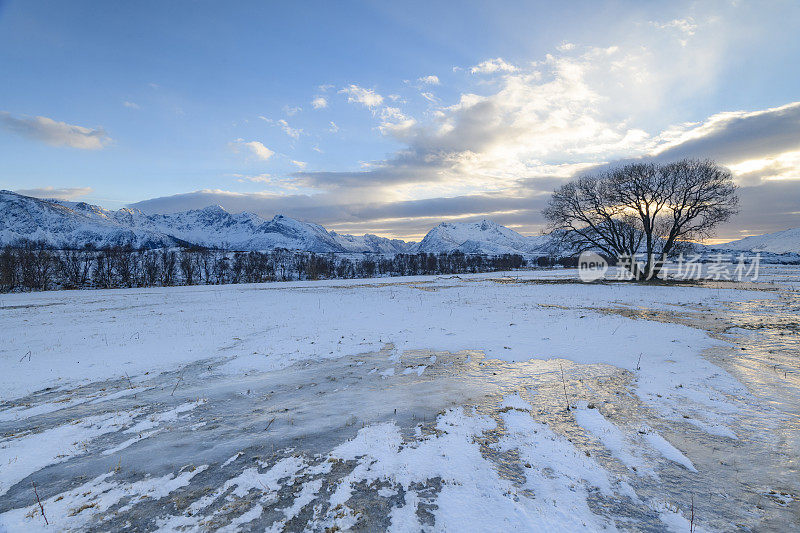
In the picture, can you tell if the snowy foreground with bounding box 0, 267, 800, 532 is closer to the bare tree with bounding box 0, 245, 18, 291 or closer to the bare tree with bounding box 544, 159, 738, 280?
the bare tree with bounding box 544, 159, 738, 280

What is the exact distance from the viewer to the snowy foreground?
141 inches

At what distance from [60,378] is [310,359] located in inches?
270

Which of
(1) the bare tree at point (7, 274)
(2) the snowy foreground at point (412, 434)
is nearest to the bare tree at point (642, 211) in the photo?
(2) the snowy foreground at point (412, 434)

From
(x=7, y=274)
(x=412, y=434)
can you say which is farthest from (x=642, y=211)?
(x=7, y=274)

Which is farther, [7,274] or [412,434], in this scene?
[7,274]

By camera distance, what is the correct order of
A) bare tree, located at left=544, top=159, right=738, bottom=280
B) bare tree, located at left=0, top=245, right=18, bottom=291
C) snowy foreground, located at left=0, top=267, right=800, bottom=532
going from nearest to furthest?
snowy foreground, located at left=0, top=267, right=800, bottom=532 → bare tree, located at left=544, top=159, right=738, bottom=280 → bare tree, located at left=0, top=245, right=18, bottom=291

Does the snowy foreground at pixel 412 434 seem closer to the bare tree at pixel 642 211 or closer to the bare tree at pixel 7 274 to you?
the bare tree at pixel 642 211

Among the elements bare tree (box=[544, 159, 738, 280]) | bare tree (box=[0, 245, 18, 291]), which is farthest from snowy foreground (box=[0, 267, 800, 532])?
bare tree (box=[0, 245, 18, 291])

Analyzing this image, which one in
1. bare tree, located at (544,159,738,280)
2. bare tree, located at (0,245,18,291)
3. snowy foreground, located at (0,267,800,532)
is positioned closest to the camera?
snowy foreground, located at (0,267,800,532)

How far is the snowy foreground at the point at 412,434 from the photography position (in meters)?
3.59

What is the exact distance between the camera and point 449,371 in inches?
340

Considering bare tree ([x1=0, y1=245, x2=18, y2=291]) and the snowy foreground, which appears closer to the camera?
the snowy foreground

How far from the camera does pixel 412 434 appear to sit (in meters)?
5.28

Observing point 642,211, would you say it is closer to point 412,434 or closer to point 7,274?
point 412,434
